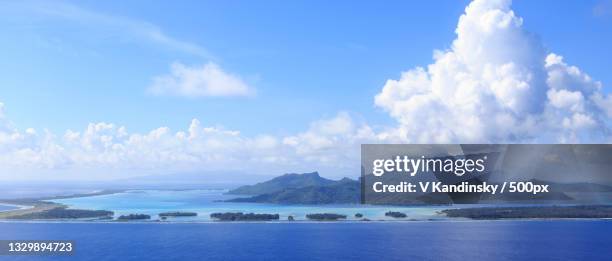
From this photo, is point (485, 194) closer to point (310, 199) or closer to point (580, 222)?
point (580, 222)

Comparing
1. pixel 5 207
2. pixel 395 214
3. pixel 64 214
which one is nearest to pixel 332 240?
pixel 395 214

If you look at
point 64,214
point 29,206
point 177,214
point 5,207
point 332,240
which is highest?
point 29,206

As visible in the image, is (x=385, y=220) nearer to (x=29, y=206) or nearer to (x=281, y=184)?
(x=281, y=184)

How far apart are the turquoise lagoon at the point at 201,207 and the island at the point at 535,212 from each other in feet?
10.0

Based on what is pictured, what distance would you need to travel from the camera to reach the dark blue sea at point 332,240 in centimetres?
3778

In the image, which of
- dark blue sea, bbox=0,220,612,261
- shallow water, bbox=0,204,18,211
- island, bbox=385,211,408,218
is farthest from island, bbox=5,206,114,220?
island, bbox=385,211,408,218

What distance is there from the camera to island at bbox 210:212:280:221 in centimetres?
5766

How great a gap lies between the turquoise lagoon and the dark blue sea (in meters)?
3.77

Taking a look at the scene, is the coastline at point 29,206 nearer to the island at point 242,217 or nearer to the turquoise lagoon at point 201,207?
the turquoise lagoon at point 201,207

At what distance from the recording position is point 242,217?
191 feet

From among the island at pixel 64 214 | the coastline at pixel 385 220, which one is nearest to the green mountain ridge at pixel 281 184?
the coastline at pixel 385 220

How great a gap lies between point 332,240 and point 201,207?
1031 inches

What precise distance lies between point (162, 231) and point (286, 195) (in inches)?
963

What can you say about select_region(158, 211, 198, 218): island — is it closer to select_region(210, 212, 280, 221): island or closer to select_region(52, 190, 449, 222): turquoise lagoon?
select_region(52, 190, 449, 222): turquoise lagoon
